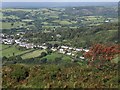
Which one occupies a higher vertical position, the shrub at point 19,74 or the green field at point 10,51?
the shrub at point 19,74

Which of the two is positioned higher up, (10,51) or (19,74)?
(19,74)

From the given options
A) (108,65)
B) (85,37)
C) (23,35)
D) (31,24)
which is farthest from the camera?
(31,24)

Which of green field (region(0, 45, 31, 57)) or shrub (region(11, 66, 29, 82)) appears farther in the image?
green field (region(0, 45, 31, 57))

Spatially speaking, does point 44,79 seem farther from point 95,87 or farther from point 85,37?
point 85,37

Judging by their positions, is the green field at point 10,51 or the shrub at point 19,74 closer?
the shrub at point 19,74

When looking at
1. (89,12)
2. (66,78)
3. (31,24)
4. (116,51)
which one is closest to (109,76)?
(66,78)

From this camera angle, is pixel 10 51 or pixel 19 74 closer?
pixel 19 74

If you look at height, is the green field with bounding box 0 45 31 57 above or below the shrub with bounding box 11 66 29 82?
below

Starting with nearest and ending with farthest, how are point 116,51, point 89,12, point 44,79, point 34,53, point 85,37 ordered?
point 44,79 → point 116,51 → point 34,53 → point 85,37 → point 89,12

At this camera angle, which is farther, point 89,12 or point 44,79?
point 89,12

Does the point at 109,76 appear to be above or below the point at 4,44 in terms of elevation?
above
